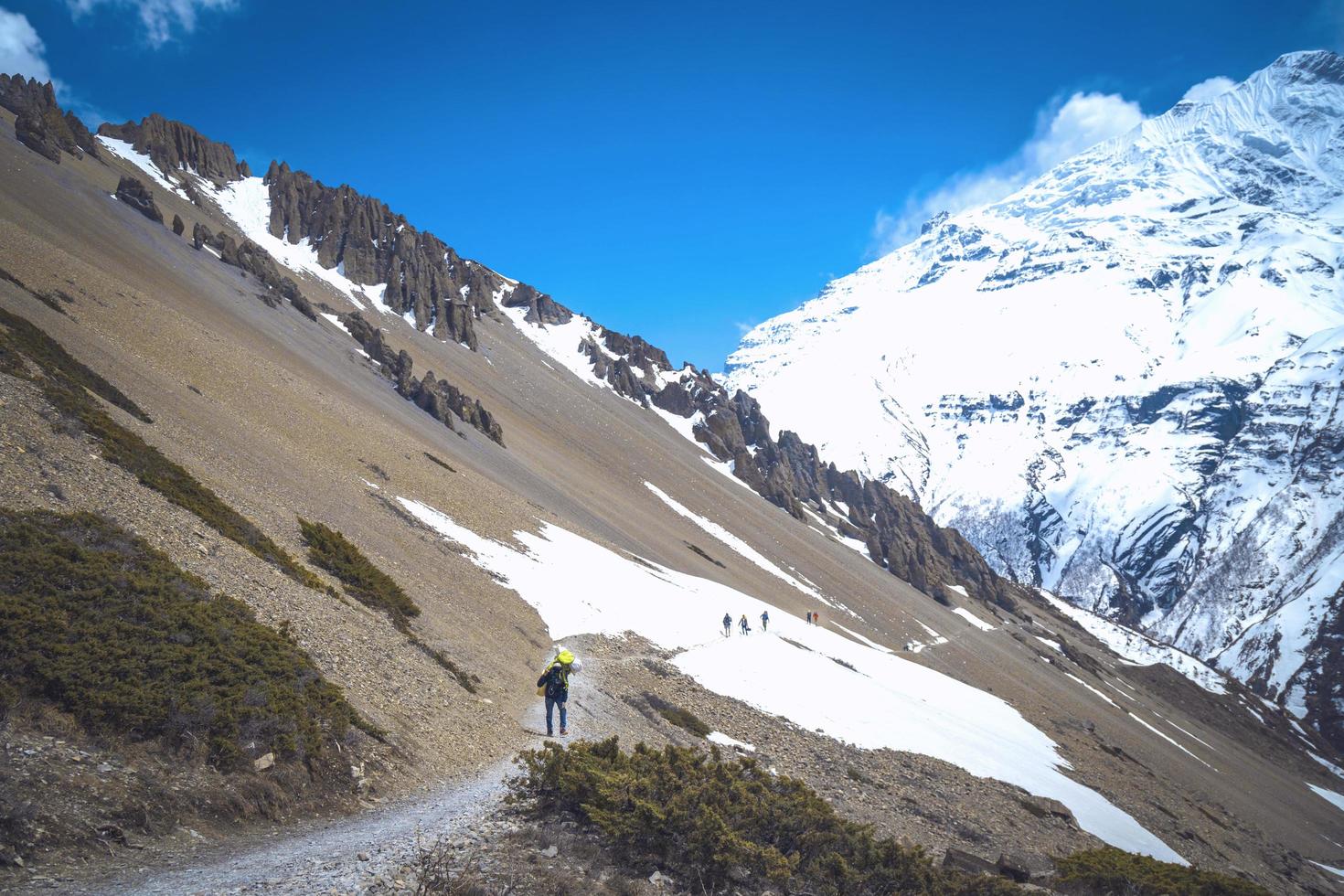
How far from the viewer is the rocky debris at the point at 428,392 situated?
66.1 metres

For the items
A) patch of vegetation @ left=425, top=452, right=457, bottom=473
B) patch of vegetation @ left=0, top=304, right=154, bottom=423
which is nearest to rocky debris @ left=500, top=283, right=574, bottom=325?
patch of vegetation @ left=425, top=452, right=457, bottom=473

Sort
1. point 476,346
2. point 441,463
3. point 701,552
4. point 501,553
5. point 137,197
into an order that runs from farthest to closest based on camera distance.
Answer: point 476,346, point 137,197, point 701,552, point 441,463, point 501,553

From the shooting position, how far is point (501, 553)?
34250 millimetres

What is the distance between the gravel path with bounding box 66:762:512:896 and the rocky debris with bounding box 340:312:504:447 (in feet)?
184

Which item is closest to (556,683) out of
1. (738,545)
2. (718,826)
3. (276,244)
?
(718,826)

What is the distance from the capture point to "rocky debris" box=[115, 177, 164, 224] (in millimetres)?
71875

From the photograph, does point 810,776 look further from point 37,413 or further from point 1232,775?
point 1232,775

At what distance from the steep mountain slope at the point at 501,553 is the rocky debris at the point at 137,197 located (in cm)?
36

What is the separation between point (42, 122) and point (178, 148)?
34.2 metres

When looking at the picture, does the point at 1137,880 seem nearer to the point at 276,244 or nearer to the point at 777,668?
the point at 777,668

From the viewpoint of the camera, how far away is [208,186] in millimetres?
105062

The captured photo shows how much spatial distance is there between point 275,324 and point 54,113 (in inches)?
1695

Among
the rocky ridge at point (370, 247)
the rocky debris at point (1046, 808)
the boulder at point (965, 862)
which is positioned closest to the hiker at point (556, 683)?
the boulder at point (965, 862)

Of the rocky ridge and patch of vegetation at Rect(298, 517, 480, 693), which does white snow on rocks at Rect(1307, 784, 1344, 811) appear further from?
the rocky ridge
